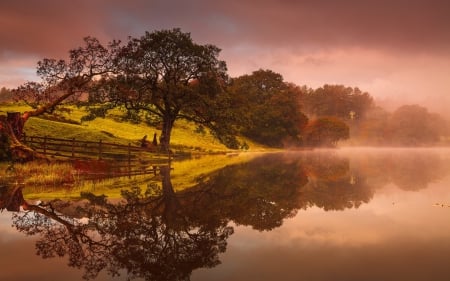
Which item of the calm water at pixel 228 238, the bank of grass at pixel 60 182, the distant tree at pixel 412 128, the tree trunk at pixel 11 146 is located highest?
the distant tree at pixel 412 128

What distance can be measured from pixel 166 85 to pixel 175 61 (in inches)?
155

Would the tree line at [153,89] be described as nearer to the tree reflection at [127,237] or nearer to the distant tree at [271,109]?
the distant tree at [271,109]

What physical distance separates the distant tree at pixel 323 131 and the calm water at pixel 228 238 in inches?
4272

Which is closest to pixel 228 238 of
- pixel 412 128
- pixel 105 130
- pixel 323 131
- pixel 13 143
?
pixel 13 143

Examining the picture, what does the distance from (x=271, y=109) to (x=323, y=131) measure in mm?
25122

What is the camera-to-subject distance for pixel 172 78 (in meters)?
55.5

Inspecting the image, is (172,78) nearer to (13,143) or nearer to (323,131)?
(13,143)

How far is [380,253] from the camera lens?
34.1 feet

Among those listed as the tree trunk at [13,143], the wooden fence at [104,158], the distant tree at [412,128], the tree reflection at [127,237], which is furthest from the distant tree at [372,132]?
the tree reflection at [127,237]

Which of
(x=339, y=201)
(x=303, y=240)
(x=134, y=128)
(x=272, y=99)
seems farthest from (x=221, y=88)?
(x=272, y=99)

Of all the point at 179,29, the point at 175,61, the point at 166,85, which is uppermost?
the point at 179,29

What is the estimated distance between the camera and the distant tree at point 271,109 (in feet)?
368

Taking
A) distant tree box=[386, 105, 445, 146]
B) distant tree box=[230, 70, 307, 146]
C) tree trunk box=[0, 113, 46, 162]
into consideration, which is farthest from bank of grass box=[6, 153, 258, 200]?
distant tree box=[386, 105, 445, 146]

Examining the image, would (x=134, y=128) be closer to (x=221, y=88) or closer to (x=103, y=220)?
(x=221, y=88)
